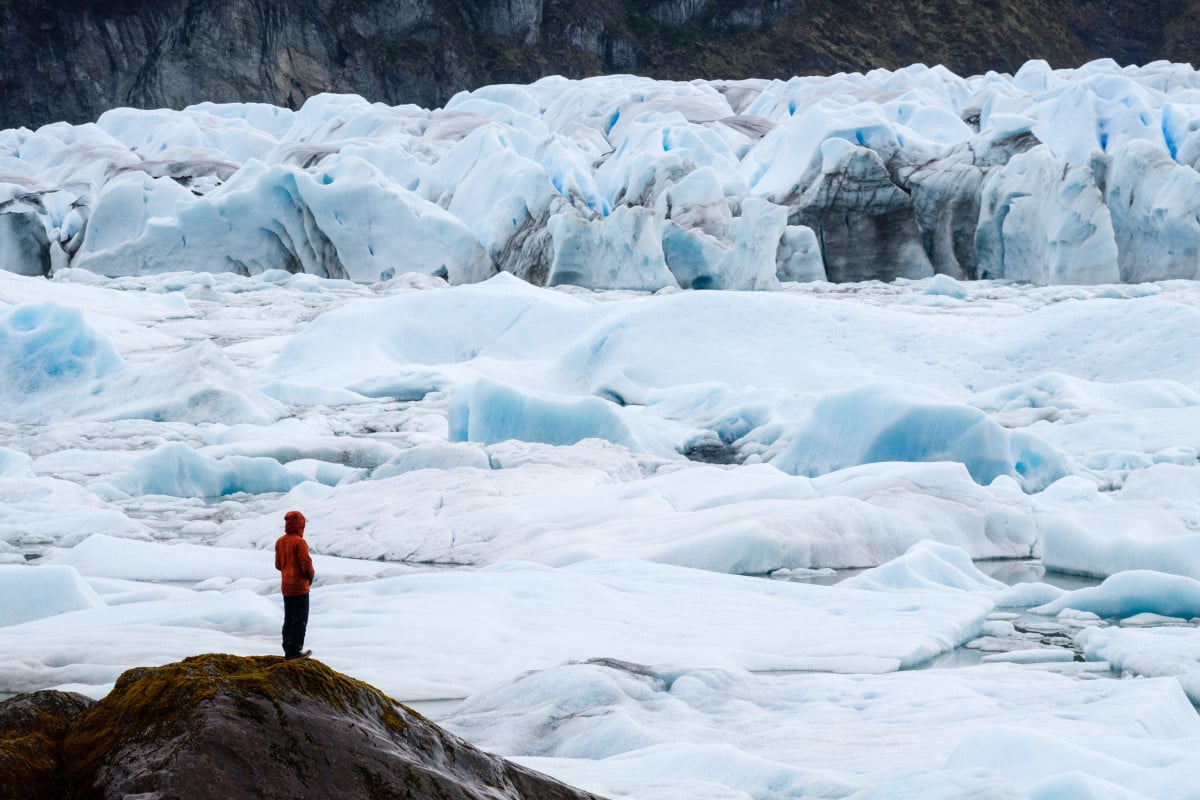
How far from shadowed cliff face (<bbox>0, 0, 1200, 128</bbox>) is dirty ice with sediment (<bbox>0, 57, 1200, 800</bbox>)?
81.0 feet

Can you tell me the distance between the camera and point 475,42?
5369 cm

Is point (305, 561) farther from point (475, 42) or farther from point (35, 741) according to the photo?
point (475, 42)

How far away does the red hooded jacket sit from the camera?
321 centimetres

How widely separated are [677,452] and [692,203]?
12.3m

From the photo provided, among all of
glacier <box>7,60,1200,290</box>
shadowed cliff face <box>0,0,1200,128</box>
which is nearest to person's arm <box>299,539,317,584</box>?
glacier <box>7,60,1200,290</box>

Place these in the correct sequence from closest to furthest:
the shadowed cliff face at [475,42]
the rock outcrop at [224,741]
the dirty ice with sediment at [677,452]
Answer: the rock outcrop at [224,741] → the dirty ice with sediment at [677,452] → the shadowed cliff face at [475,42]

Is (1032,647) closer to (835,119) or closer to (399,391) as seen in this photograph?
(399,391)

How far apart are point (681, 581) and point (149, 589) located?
228cm

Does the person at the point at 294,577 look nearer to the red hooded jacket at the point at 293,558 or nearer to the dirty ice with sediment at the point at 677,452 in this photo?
the red hooded jacket at the point at 293,558

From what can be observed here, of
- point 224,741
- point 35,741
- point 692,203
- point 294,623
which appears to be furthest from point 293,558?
point 692,203

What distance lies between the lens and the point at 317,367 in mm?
12805

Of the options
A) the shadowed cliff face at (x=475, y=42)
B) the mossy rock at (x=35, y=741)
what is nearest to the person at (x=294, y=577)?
the mossy rock at (x=35, y=741)

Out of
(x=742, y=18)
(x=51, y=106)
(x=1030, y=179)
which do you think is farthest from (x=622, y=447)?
(x=742, y=18)

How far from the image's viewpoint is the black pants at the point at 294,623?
129 inches
